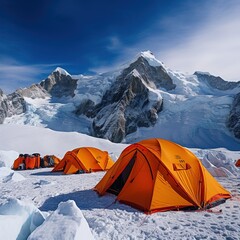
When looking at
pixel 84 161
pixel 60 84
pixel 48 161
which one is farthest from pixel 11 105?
pixel 84 161

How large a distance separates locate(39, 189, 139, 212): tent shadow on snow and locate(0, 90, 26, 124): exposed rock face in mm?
123818

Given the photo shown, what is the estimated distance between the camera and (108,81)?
410 feet

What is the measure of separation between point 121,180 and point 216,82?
132505 millimetres

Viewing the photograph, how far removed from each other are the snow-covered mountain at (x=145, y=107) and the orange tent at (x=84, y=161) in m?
57.1

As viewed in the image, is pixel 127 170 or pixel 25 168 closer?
pixel 127 170

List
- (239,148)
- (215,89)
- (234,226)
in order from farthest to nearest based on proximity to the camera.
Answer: (215,89), (239,148), (234,226)

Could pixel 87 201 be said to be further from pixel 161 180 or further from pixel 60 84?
pixel 60 84

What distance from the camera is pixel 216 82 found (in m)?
132

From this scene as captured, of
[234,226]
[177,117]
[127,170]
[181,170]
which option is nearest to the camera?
[234,226]

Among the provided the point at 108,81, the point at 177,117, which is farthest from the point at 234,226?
the point at 108,81

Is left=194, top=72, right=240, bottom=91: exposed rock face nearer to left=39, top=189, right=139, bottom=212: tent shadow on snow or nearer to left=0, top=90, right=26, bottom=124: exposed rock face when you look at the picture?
left=0, top=90, right=26, bottom=124: exposed rock face

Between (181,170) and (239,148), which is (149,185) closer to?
(181,170)

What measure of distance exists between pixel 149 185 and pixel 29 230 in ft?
11.3

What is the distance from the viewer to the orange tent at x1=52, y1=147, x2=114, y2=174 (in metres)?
14.0
